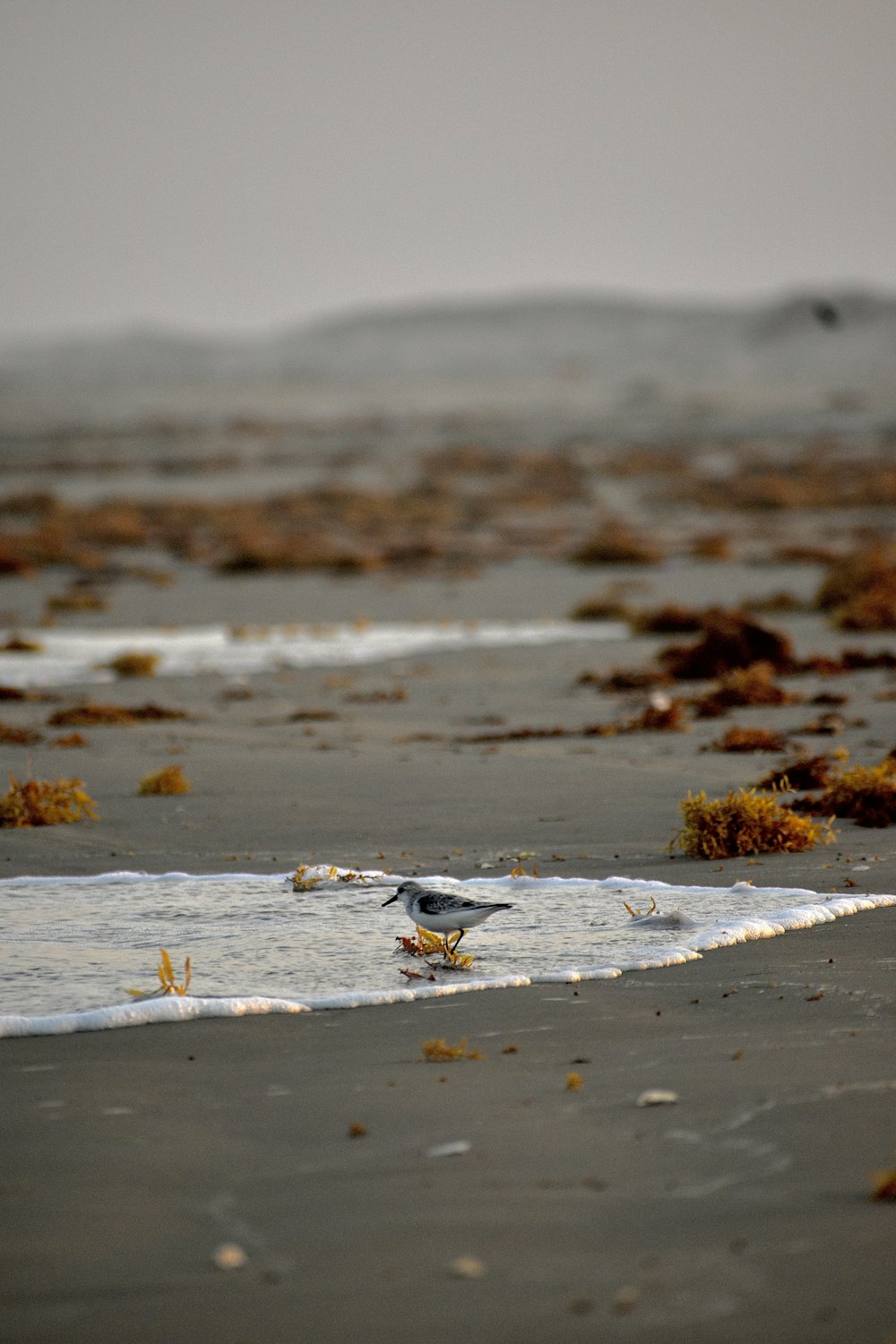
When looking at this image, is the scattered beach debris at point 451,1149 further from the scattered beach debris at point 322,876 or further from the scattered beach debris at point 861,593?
the scattered beach debris at point 861,593

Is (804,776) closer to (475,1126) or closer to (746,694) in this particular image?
(746,694)

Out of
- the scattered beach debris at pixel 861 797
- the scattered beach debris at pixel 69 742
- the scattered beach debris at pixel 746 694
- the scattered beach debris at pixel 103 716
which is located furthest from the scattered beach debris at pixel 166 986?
the scattered beach debris at pixel 746 694

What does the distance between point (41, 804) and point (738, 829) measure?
355 centimetres

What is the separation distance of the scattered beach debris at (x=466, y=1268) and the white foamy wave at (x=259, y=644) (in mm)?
12352

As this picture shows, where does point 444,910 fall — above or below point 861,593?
below

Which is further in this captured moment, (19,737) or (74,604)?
(74,604)

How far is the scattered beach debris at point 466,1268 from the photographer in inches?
139

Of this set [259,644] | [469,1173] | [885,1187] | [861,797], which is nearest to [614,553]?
[259,644]

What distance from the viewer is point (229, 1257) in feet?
11.9

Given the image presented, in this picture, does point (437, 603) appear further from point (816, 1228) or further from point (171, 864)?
point (816, 1228)

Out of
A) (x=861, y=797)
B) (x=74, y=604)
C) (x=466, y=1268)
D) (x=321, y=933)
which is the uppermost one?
Answer: (x=74, y=604)

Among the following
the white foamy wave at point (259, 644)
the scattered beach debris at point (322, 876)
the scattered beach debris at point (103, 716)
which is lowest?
the scattered beach debris at point (322, 876)

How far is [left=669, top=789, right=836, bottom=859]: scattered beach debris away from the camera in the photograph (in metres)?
7.74

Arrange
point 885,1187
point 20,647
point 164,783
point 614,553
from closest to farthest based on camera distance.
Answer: point 885,1187
point 164,783
point 20,647
point 614,553
